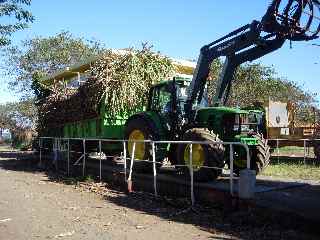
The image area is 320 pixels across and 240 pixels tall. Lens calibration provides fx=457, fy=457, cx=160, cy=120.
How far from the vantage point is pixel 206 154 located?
385 inches

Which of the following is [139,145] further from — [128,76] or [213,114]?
[128,76]

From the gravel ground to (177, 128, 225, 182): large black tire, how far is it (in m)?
0.90

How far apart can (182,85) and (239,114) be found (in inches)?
89.6

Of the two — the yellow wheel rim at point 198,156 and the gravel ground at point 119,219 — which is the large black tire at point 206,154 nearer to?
the yellow wheel rim at point 198,156

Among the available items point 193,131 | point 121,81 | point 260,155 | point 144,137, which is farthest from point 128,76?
point 260,155

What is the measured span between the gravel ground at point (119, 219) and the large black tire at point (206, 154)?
905mm

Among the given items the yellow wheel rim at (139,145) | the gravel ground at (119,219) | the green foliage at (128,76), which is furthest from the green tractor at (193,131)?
the green foliage at (128,76)

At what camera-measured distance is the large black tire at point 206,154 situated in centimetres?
972

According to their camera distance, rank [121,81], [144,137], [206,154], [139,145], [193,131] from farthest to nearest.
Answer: [121,81] → [139,145] → [144,137] → [193,131] → [206,154]

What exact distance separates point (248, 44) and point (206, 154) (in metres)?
2.97

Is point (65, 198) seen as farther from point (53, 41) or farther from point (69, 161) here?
point (53, 41)

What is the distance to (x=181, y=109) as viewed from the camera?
1209 cm

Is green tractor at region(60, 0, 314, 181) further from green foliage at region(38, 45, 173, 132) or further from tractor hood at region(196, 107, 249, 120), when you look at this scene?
green foliage at region(38, 45, 173, 132)

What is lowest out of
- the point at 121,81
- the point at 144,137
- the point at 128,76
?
the point at 144,137
